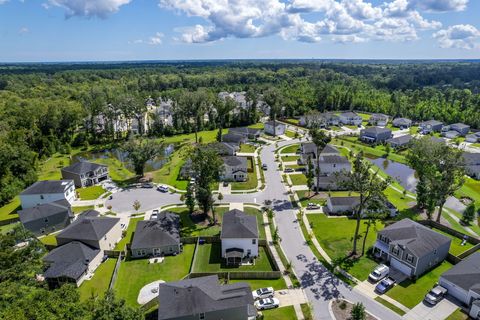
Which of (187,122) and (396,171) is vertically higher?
(187,122)

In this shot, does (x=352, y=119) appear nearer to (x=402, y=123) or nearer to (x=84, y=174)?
(x=402, y=123)

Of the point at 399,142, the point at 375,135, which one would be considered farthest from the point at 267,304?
the point at 375,135

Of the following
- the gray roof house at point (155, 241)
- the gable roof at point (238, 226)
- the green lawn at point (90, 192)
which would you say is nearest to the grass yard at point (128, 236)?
the gray roof house at point (155, 241)

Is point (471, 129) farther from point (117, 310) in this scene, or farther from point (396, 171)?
point (117, 310)

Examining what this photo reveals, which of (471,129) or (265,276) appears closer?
(265,276)

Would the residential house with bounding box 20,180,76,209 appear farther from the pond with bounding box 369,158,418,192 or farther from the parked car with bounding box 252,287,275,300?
the pond with bounding box 369,158,418,192

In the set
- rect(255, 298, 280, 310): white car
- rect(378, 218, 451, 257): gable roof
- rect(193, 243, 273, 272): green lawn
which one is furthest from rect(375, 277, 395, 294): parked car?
rect(193, 243, 273, 272): green lawn

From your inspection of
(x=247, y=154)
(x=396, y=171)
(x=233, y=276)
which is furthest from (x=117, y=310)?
(x=396, y=171)
